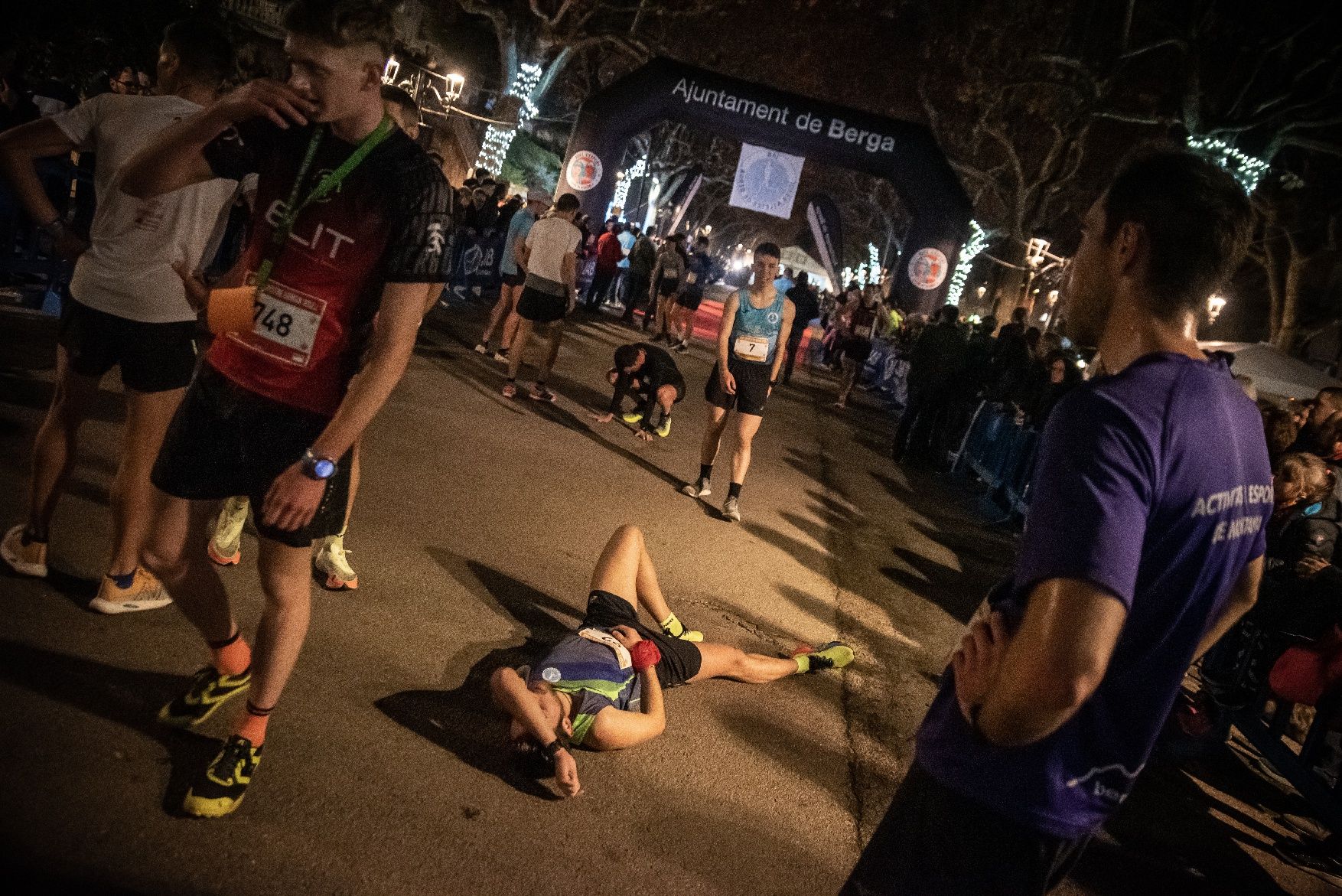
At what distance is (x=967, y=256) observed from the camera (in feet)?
99.7

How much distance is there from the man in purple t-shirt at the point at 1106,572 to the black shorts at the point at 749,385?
5.55m

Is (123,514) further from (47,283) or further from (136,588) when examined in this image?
(47,283)

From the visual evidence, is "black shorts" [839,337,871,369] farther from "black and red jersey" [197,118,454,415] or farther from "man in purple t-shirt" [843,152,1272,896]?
"man in purple t-shirt" [843,152,1272,896]

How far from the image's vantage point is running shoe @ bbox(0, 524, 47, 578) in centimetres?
354

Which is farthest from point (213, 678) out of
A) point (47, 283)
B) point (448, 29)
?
point (448, 29)

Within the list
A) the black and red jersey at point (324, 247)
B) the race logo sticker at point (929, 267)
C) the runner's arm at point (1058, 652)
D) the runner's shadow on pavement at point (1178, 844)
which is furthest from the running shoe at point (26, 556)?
the race logo sticker at point (929, 267)

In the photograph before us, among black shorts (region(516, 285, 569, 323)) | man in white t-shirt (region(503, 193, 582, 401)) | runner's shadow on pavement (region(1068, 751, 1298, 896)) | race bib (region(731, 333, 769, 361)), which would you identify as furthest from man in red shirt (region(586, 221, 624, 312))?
runner's shadow on pavement (region(1068, 751, 1298, 896))

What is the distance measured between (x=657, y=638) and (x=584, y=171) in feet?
56.0

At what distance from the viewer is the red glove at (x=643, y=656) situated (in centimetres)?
364

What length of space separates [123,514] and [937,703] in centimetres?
306

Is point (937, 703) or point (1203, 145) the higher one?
point (1203, 145)

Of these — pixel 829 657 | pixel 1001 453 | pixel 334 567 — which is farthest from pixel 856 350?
pixel 334 567

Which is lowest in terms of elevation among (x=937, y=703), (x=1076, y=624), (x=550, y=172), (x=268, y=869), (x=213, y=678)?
(x=268, y=869)

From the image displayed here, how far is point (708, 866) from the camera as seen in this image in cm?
303
